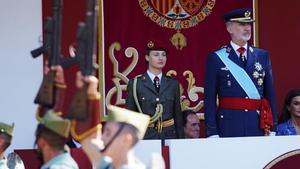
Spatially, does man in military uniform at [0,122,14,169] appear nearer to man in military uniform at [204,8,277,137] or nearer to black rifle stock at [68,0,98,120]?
man in military uniform at [204,8,277,137]

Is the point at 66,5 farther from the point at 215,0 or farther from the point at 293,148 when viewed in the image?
the point at 293,148

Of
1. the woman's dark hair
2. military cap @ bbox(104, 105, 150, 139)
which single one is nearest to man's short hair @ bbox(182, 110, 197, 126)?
the woman's dark hair

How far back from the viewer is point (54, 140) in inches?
233

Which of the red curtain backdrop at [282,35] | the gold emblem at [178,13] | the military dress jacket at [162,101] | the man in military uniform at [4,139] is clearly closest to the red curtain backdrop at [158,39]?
the gold emblem at [178,13]

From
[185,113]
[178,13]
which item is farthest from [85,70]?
[178,13]

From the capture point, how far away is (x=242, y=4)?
10867 millimetres

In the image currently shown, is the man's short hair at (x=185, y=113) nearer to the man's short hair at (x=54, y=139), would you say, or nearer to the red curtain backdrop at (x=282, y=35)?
the red curtain backdrop at (x=282, y=35)

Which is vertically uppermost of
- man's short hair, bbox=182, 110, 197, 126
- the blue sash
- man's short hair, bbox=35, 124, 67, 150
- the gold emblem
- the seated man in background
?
the gold emblem

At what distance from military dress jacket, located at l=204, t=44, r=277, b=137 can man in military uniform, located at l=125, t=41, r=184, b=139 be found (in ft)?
1.81

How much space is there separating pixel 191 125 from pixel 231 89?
1.11 metres

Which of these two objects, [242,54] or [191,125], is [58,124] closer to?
[242,54]

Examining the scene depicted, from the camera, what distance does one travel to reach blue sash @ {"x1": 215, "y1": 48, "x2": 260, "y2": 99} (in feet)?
29.6

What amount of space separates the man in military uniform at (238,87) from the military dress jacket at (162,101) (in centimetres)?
56

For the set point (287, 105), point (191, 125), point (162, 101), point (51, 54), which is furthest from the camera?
point (191, 125)
